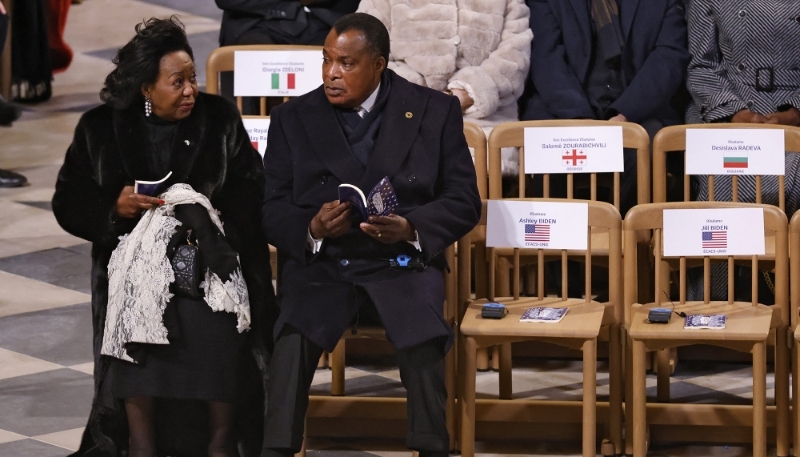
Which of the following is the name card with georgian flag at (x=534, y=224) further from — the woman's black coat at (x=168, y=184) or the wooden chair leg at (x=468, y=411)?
the woman's black coat at (x=168, y=184)

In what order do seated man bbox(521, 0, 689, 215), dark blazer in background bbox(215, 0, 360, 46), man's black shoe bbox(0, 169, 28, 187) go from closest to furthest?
seated man bbox(521, 0, 689, 215)
dark blazer in background bbox(215, 0, 360, 46)
man's black shoe bbox(0, 169, 28, 187)

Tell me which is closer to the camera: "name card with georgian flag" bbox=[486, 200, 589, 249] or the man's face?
the man's face

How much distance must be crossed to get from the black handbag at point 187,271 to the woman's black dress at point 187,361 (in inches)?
1.2

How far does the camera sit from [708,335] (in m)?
4.11

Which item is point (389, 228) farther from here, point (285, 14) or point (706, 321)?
point (285, 14)

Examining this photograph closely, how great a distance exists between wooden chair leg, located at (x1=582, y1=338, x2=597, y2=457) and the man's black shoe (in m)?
4.21

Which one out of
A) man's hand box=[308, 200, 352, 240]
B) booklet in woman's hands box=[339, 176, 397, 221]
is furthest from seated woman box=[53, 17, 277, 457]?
booklet in woman's hands box=[339, 176, 397, 221]

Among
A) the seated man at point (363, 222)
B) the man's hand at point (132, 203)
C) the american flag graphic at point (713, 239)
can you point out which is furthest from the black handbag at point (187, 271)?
the american flag graphic at point (713, 239)

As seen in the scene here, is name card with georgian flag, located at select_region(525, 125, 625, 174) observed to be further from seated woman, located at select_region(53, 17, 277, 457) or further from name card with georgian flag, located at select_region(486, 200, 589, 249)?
seated woman, located at select_region(53, 17, 277, 457)

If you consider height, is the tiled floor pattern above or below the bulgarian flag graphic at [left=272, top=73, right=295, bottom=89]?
below

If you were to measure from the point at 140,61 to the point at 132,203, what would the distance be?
1.31 ft

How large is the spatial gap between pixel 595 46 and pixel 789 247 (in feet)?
5.29

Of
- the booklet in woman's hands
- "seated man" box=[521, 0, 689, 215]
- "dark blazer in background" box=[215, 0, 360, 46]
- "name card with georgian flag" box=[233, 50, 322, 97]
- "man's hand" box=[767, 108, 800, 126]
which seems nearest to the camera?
the booklet in woman's hands

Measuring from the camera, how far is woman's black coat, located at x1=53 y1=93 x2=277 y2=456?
13.4ft
